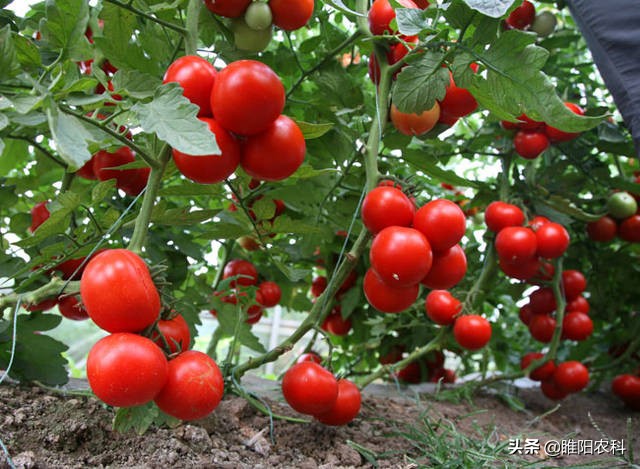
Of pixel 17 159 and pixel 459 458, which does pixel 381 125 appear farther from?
pixel 17 159

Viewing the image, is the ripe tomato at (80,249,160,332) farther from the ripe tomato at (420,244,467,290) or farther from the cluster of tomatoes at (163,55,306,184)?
the ripe tomato at (420,244,467,290)

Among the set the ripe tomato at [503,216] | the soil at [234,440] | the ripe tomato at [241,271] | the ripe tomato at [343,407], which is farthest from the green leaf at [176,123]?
the ripe tomato at [503,216]

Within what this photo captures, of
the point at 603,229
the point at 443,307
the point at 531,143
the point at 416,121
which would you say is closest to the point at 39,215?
the point at 416,121

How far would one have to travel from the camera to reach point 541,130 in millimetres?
1174

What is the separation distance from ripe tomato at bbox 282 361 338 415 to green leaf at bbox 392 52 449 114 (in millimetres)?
406

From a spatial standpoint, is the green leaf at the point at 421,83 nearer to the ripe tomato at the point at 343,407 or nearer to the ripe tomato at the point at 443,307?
the ripe tomato at the point at 343,407

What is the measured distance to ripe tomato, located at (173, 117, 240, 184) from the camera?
580mm

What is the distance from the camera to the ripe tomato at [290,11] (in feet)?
2.29

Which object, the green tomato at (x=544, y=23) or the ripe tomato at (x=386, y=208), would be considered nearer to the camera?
the ripe tomato at (x=386, y=208)

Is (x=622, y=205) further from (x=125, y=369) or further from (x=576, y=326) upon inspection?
(x=125, y=369)

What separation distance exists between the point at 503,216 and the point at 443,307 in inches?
9.0

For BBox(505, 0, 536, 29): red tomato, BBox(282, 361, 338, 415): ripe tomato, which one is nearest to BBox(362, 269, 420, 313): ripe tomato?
BBox(282, 361, 338, 415): ripe tomato

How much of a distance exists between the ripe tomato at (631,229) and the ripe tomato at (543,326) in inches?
10.5

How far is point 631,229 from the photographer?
4.47 feet
